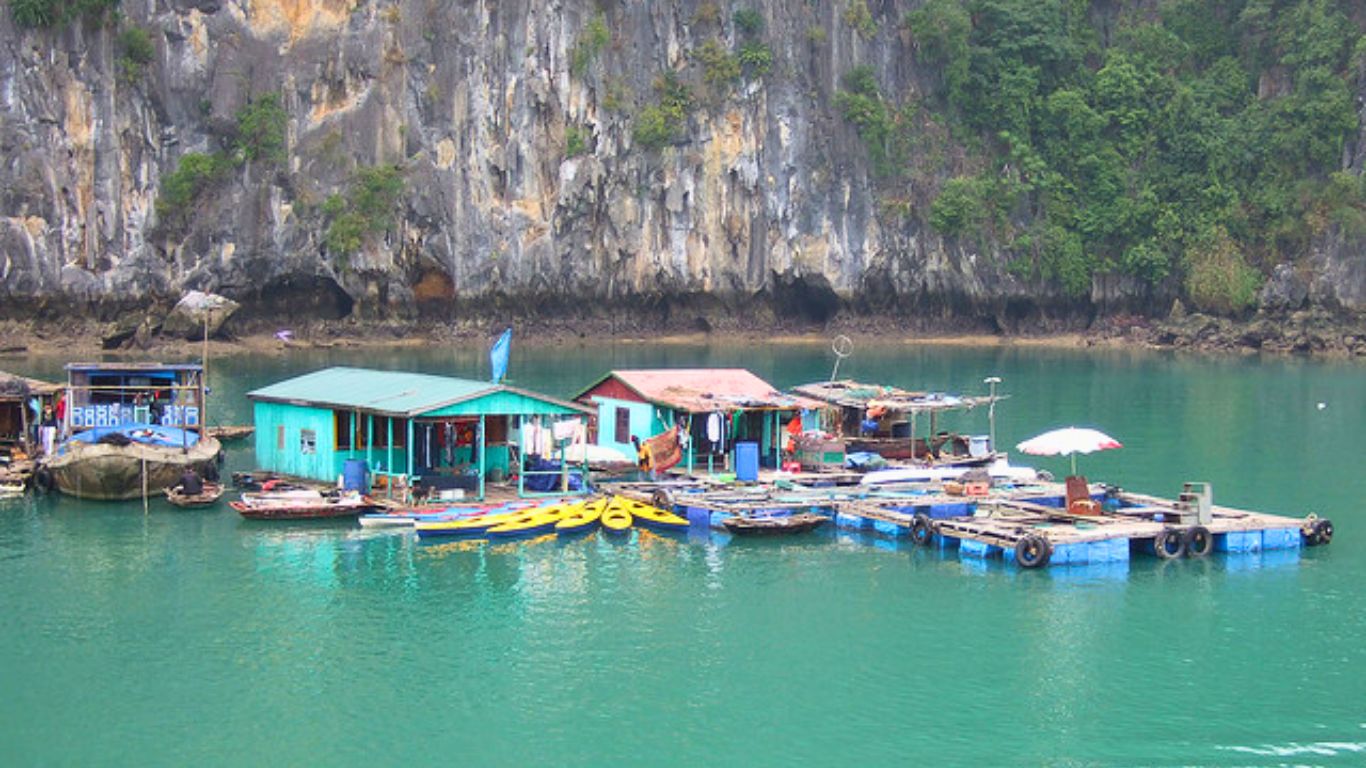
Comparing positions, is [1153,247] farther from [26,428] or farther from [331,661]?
[331,661]

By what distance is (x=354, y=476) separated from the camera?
33906 mm

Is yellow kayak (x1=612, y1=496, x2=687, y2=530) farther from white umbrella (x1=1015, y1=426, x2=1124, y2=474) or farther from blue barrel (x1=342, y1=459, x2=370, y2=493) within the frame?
white umbrella (x1=1015, y1=426, x2=1124, y2=474)

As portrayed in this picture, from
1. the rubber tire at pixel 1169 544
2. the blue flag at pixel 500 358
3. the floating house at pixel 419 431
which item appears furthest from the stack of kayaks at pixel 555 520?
the rubber tire at pixel 1169 544

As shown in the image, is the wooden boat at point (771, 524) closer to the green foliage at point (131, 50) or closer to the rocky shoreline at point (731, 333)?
the rocky shoreline at point (731, 333)

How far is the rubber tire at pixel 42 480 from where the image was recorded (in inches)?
1407

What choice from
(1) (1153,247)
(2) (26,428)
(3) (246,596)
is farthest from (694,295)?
(3) (246,596)

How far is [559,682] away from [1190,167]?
69.3 m

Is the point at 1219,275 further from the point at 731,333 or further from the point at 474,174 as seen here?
the point at 474,174

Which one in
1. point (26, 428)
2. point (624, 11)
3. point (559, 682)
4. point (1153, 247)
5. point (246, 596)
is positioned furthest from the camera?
point (1153, 247)

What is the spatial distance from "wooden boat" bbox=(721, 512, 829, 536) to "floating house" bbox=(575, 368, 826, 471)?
415 cm

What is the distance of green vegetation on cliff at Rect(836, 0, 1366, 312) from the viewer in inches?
3263

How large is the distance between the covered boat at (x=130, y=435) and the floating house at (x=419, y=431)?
1722 mm

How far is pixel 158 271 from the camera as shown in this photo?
2766 inches

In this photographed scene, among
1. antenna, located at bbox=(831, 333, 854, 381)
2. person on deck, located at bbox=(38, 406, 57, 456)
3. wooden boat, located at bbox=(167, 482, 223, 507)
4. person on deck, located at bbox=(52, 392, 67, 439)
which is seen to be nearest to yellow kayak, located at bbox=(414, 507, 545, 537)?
wooden boat, located at bbox=(167, 482, 223, 507)
